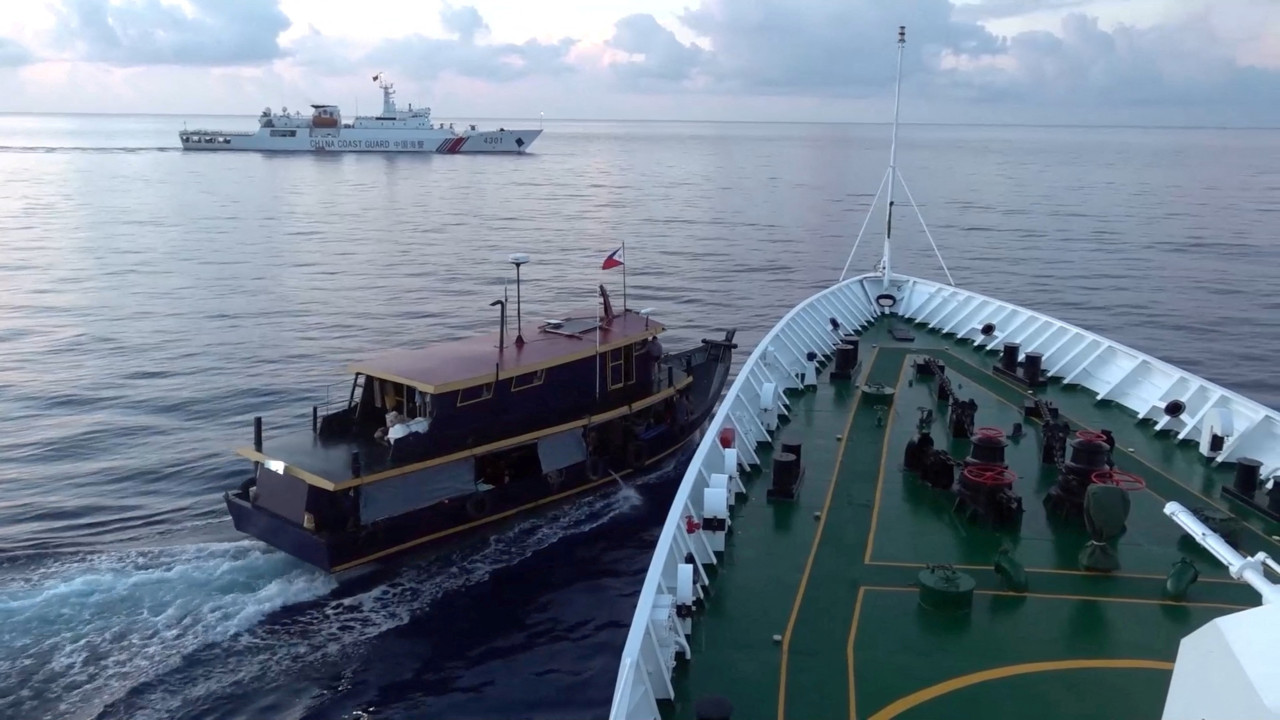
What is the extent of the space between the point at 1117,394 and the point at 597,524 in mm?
11581

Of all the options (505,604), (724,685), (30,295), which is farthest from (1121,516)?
(30,295)

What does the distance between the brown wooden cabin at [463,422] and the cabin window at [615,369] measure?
29 millimetres

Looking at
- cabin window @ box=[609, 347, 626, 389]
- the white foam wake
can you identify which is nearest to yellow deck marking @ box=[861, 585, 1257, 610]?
the white foam wake

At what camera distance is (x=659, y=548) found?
35.8 feet

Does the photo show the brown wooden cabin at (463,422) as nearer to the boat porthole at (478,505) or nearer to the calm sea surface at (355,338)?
the boat porthole at (478,505)

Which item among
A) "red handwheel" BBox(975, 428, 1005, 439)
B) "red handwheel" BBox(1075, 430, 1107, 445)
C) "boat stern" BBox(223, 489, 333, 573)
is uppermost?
"red handwheel" BBox(975, 428, 1005, 439)

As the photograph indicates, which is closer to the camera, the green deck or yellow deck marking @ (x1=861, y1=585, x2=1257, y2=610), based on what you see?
the green deck

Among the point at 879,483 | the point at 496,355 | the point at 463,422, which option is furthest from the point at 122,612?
the point at 879,483

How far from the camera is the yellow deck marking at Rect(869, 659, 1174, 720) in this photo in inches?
372

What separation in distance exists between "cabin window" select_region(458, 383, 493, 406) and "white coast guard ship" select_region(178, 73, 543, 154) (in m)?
141

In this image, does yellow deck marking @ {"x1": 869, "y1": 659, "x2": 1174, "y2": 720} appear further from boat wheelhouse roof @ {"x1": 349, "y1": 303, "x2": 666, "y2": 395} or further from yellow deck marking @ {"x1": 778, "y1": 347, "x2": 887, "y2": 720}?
boat wheelhouse roof @ {"x1": 349, "y1": 303, "x2": 666, "y2": 395}

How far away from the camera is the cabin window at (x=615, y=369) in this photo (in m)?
22.5

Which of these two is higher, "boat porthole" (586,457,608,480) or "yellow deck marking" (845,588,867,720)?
"yellow deck marking" (845,588,867,720)

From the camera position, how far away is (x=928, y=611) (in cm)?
1105
